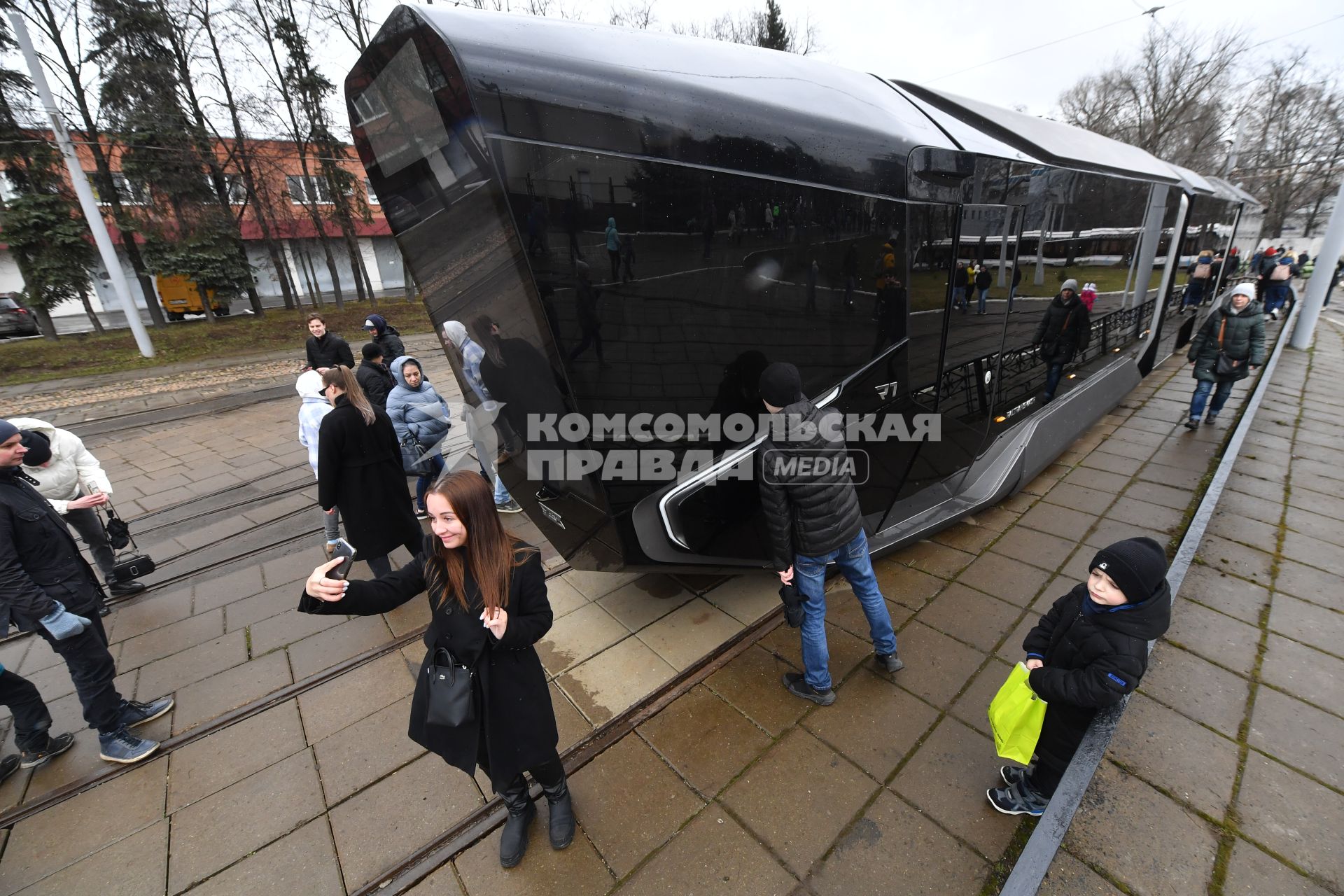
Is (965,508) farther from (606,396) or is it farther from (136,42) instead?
(136,42)

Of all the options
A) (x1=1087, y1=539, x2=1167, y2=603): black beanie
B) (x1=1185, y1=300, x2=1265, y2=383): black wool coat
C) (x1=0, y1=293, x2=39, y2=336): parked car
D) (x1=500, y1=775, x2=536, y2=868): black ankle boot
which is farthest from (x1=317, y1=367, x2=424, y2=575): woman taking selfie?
(x1=0, y1=293, x2=39, y2=336): parked car

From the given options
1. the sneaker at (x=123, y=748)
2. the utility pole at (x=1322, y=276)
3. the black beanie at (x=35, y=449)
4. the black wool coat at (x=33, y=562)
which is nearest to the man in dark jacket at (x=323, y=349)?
the black beanie at (x=35, y=449)

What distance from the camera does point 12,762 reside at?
2629mm

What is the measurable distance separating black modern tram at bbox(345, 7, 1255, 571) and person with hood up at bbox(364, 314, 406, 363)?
3.72m

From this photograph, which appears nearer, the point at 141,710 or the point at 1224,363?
the point at 141,710

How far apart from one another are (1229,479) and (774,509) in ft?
18.2

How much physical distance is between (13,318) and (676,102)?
1044 inches

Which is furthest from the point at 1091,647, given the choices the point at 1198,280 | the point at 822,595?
the point at 1198,280

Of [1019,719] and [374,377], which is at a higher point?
[374,377]

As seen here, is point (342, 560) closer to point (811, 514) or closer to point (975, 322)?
point (811, 514)

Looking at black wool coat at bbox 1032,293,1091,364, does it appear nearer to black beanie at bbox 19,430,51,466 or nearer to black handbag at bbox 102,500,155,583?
black beanie at bbox 19,430,51,466

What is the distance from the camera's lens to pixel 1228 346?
5859mm

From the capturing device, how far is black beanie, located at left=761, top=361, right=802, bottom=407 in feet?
7.65

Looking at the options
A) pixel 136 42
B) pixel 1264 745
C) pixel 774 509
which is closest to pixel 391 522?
pixel 774 509
